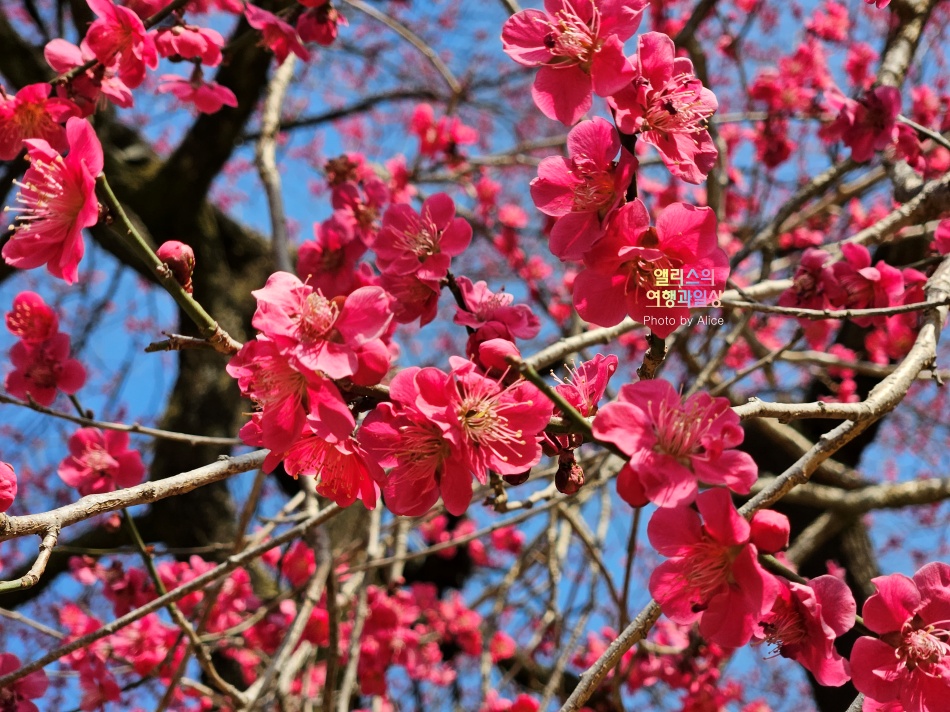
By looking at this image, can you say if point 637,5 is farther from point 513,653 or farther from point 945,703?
point 513,653

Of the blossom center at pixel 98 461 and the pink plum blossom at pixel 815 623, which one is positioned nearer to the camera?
the pink plum blossom at pixel 815 623

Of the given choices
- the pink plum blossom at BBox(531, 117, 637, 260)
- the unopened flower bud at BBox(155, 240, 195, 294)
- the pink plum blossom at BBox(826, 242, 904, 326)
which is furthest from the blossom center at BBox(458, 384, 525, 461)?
the pink plum blossom at BBox(826, 242, 904, 326)

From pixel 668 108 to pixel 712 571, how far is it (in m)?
0.56

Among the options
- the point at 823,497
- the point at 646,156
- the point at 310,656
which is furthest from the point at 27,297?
the point at 823,497

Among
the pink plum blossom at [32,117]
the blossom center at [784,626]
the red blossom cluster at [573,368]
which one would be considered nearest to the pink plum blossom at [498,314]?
the red blossom cluster at [573,368]

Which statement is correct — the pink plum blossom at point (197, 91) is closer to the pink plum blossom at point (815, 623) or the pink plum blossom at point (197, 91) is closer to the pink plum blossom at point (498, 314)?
the pink plum blossom at point (498, 314)

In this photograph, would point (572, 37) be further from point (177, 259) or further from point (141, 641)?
point (141, 641)

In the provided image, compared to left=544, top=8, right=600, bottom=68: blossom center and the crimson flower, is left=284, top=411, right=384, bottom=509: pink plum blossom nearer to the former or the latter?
left=544, top=8, right=600, bottom=68: blossom center

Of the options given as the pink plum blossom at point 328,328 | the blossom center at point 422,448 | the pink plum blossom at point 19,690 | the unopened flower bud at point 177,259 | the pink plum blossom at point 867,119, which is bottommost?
the pink plum blossom at point 19,690

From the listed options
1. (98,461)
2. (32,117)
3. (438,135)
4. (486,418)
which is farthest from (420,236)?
(438,135)

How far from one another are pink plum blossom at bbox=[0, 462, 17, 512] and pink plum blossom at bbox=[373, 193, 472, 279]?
558mm

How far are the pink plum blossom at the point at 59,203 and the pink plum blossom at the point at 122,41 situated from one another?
1.32 feet

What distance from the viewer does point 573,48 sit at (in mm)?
980

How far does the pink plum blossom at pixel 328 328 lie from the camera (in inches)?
32.8
